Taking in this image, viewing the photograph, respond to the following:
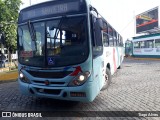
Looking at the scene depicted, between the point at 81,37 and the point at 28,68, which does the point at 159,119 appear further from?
the point at 28,68

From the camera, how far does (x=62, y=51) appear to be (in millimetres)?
4754

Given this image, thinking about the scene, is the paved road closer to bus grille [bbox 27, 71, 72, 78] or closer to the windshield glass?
bus grille [bbox 27, 71, 72, 78]

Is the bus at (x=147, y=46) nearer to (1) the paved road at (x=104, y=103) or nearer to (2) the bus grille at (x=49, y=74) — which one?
(1) the paved road at (x=104, y=103)

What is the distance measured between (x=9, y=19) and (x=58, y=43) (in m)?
15.9

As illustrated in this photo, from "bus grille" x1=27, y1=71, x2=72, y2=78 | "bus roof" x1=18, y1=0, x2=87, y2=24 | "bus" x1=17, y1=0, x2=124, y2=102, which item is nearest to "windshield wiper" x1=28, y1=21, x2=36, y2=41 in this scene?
"bus" x1=17, y1=0, x2=124, y2=102

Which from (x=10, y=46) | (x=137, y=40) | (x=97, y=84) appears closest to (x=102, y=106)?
(x=97, y=84)

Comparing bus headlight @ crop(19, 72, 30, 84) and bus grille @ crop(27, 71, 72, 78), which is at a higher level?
bus grille @ crop(27, 71, 72, 78)

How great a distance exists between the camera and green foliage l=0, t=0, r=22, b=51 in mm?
18047

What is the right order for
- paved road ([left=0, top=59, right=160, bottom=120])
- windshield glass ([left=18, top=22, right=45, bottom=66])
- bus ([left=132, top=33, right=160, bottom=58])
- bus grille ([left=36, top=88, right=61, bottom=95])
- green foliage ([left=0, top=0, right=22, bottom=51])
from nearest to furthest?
1. bus grille ([left=36, top=88, right=61, bottom=95])
2. windshield glass ([left=18, top=22, right=45, bottom=66])
3. paved road ([left=0, top=59, right=160, bottom=120])
4. green foliage ([left=0, top=0, right=22, bottom=51])
5. bus ([left=132, top=33, right=160, bottom=58])

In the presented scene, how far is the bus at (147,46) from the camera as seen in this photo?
21875 mm

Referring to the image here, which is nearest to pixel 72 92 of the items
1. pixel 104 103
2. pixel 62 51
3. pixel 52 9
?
pixel 62 51

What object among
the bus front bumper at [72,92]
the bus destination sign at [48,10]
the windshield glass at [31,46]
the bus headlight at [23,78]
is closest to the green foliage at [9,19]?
the bus destination sign at [48,10]

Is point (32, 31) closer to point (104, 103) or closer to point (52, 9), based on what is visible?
point (52, 9)

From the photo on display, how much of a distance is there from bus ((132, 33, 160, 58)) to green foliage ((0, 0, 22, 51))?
50.4ft
